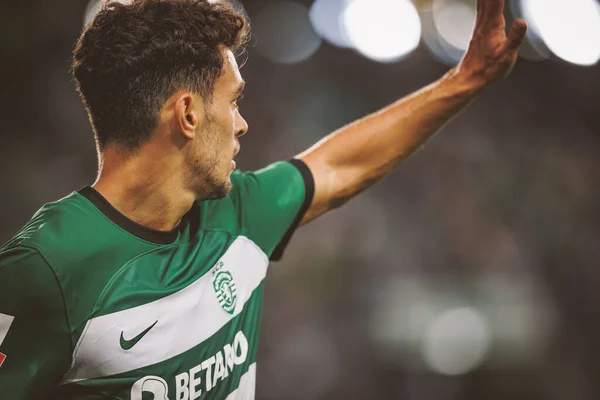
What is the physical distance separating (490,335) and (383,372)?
41.0 inches

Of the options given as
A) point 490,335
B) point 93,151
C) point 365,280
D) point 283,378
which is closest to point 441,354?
point 490,335

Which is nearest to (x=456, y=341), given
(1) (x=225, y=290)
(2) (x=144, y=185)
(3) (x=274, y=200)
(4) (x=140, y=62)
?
(3) (x=274, y=200)

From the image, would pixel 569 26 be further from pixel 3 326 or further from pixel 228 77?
pixel 3 326

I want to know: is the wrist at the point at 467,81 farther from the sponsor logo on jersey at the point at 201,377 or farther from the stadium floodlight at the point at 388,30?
the stadium floodlight at the point at 388,30

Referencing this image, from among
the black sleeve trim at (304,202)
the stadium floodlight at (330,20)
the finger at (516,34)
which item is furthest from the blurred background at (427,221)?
the finger at (516,34)

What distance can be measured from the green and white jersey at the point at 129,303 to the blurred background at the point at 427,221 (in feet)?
13.0

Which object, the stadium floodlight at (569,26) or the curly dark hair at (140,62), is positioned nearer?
the curly dark hair at (140,62)

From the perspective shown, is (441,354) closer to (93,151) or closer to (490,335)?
(490,335)

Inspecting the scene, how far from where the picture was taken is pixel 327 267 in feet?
21.2

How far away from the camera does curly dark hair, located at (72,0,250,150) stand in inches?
62.4

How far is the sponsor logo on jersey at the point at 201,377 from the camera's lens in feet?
4.90

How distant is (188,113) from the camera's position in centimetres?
164

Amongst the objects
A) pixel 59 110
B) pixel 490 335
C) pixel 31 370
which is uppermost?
pixel 31 370

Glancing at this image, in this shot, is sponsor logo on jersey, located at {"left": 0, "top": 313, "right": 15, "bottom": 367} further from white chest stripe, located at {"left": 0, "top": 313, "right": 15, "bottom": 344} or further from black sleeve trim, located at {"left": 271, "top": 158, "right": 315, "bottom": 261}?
black sleeve trim, located at {"left": 271, "top": 158, "right": 315, "bottom": 261}
